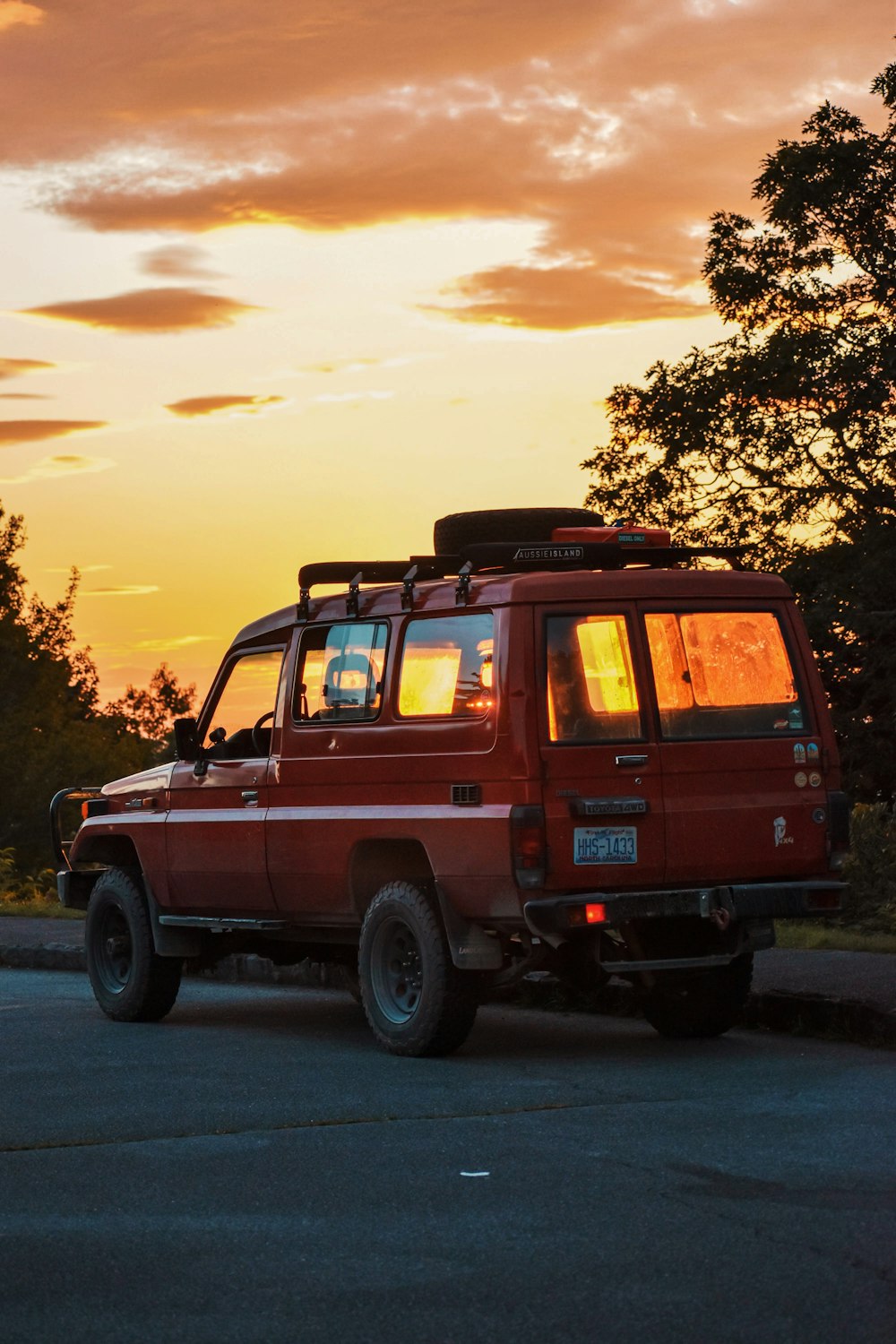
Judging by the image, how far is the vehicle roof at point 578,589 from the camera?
9.94 m

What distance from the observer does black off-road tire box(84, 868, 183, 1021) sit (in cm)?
1221

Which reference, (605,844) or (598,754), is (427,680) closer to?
(598,754)

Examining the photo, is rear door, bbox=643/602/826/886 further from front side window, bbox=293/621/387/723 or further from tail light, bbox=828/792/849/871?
front side window, bbox=293/621/387/723

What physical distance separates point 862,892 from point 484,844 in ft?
31.2

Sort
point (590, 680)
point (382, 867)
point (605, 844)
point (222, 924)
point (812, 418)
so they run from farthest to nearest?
point (812, 418)
point (222, 924)
point (382, 867)
point (590, 680)
point (605, 844)

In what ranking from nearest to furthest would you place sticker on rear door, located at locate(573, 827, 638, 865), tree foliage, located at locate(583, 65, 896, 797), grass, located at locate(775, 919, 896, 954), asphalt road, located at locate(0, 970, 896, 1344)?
1. asphalt road, located at locate(0, 970, 896, 1344)
2. sticker on rear door, located at locate(573, 827, 638, 865)
3. grass, located at locate(775, 919, 896, 954)
4. tree foliage, located at locate(583, 65, 896, 797)

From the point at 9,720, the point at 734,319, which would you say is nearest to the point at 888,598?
the point at 734,319

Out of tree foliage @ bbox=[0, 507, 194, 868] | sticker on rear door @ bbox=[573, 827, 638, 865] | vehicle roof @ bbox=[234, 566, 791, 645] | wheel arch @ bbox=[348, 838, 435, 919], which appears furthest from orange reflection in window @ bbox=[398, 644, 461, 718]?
tree foliage @ bbox=[0, 507, 194, 868]

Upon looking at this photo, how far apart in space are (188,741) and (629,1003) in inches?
117

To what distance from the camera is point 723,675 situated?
10.3 m

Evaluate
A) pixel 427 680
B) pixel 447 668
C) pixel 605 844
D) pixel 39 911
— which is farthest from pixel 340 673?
pixel 39 911

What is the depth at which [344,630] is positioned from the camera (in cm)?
1109

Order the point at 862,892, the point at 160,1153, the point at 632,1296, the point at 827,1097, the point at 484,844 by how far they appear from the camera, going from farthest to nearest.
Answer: the point at 862,892 < the point at 484,844 < the point at 827,1097 < the point at 160,1153 < the point at 632,1296

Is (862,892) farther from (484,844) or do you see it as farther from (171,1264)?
(171,1264)
